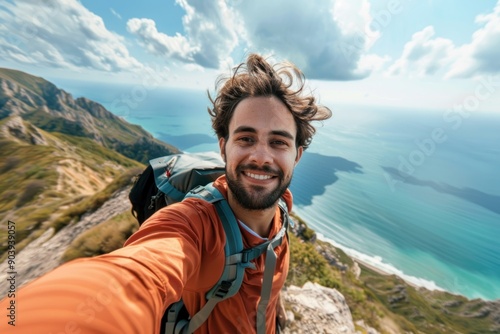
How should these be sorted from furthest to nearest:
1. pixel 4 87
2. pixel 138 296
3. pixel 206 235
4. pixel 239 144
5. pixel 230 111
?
pixel 4 87 → pixel 230 111 → pixel 239 144 → pixel 206 235 → pixel 138 296

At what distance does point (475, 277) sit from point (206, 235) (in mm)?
102411

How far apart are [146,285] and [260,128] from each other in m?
1.80

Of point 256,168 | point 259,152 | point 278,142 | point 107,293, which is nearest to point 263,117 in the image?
point 278,142

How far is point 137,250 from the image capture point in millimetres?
1271

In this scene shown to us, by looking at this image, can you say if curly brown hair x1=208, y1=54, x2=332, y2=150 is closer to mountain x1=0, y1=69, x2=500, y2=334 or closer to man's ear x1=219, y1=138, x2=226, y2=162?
man's ear x1=219, y1=138, x2=226, y2=162

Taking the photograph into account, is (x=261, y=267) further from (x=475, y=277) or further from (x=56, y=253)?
(x=475, y=277)

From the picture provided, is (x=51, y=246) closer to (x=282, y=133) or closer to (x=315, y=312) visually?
(x=315, y=312)

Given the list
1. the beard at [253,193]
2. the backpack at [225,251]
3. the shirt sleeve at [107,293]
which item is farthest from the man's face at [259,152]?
the shirt sleeve at [107,293]

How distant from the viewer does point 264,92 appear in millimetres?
2768

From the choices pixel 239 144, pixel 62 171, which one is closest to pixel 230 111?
pixel 239 144

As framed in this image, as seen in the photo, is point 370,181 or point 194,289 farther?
point 370,181

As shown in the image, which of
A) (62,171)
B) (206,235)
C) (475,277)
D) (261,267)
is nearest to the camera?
(206,235)

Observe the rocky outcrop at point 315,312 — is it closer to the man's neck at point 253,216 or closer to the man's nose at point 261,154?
the man's neck at point 253,216

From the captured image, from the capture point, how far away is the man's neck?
2307mm
